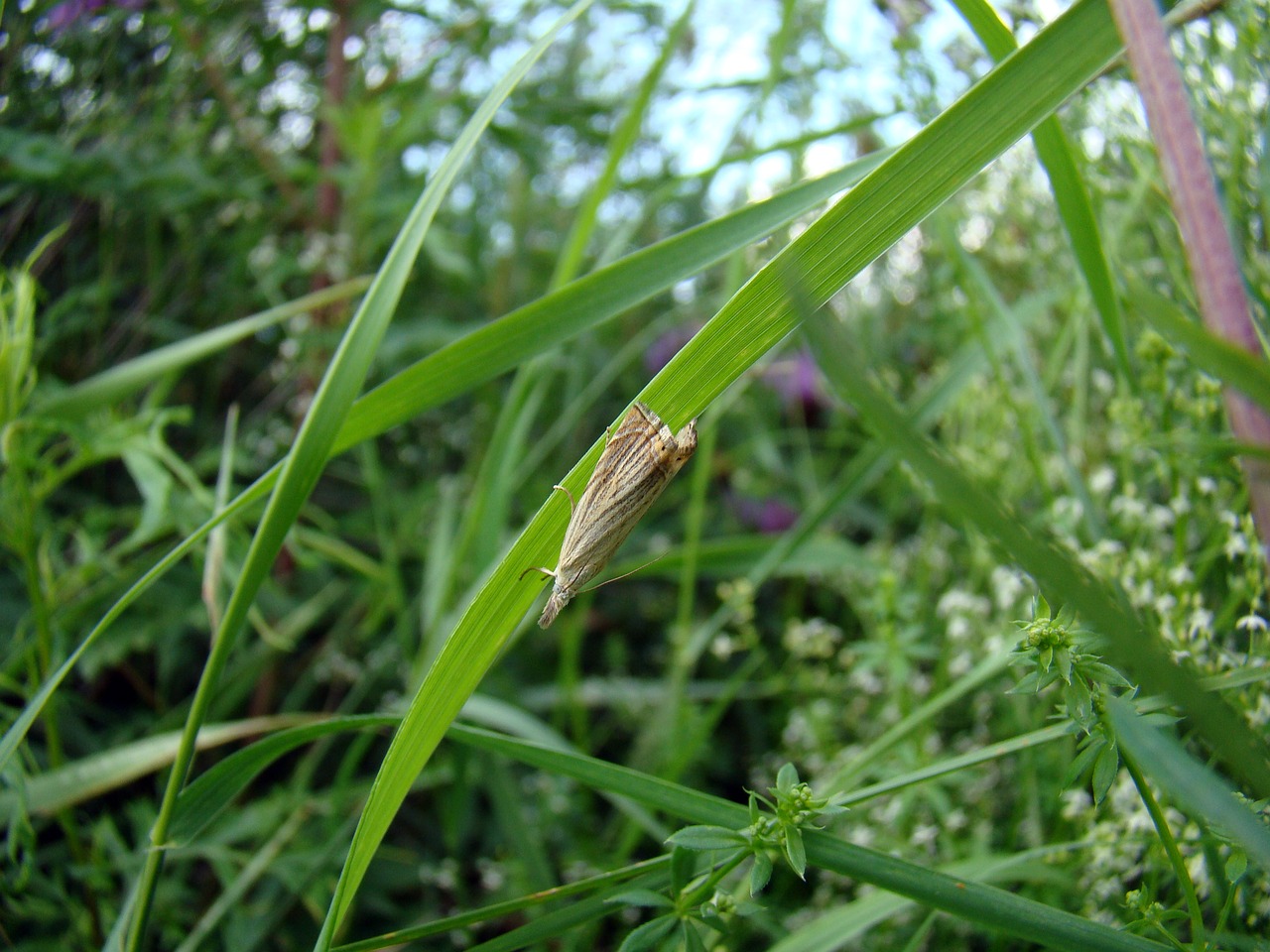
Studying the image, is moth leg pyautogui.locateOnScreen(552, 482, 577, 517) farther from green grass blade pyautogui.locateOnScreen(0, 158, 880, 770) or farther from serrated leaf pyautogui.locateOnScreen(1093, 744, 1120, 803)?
serrated leaf pyautogui.locateOnScreen(1093, 744, 1120, 803)

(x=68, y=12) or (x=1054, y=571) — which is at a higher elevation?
(x=68, y=12)

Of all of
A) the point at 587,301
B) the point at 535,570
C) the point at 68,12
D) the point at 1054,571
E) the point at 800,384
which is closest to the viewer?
the point at 1054,571

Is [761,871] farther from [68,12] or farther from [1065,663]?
[68,12]

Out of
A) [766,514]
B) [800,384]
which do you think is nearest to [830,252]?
[766,514]

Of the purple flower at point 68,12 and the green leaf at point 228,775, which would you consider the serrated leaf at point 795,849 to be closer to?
the green leaf at point 228,775

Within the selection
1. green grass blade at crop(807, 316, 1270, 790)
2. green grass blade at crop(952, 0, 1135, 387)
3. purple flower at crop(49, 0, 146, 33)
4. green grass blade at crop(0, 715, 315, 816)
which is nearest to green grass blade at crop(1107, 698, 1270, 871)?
green grass blade at crop(807, 316, 1270, 790)

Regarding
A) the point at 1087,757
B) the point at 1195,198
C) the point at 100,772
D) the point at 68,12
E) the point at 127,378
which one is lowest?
the point at 100,772

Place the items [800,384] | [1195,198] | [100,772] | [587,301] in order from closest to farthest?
[1195,198], [587,301], [100,772], [800,384]

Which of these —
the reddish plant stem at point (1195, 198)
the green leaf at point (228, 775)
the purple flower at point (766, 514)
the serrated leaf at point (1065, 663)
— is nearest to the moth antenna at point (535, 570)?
the green leaf at point (228, 775)
